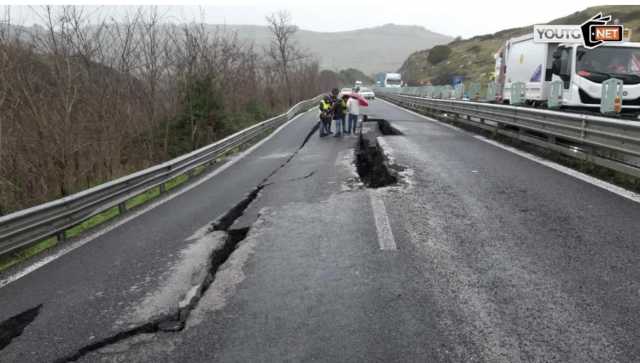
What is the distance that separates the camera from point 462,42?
326ft

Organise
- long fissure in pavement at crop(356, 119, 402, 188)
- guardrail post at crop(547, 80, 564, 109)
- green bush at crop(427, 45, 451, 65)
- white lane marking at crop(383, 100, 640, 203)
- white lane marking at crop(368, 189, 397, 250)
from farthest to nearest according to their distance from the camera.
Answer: green bush at crop(427, 45, 451, 65) < guardrail post at crop(547, 80, 564, 109) < long fissure in pavement at crop(356, 119, 402, 188) < white lane marking at crop(383, 100, 640, 203) < white lane marking at crop(368, 189, 397, 250)

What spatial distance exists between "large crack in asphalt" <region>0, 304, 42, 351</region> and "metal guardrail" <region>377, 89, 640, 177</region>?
295 inches

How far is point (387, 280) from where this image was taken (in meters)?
3.99

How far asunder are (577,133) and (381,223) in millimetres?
5200

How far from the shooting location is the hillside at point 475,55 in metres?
67.4

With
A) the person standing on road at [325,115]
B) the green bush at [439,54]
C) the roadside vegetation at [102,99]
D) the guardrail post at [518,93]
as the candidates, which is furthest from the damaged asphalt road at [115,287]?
the green bush at [439,54]

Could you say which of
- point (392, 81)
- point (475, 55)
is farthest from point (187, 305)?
point (475, 55)

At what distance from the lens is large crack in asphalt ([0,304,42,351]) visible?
3326 millimetres

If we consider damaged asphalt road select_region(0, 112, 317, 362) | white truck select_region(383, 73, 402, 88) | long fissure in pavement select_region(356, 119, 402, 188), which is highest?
white truck select_region(383, 73, 402, 88)

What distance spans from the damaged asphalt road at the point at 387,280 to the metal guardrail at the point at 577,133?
78 cm

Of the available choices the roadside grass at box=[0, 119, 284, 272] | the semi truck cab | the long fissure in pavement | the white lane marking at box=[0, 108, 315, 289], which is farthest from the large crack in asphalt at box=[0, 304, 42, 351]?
the semi truck cab

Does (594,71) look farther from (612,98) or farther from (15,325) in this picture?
(15,325)

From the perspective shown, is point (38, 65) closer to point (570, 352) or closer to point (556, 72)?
point (570, 352)

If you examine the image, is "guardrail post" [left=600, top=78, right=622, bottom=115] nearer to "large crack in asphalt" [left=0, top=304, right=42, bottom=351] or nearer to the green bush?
"large crack in asphalt" [left=0, top=304, right=42, bottom=351]
